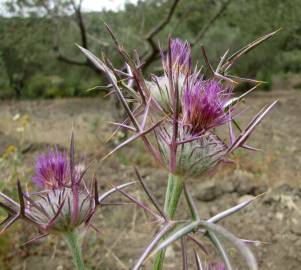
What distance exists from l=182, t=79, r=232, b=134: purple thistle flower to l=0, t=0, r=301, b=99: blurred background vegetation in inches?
92.6

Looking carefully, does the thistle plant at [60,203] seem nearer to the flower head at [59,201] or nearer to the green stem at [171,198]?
the flower head at [59,201]

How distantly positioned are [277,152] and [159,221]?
8660 millimetres

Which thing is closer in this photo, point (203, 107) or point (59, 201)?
point (203, 107)

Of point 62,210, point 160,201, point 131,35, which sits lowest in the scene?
point 160,201

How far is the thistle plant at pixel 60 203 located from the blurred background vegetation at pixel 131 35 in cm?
217

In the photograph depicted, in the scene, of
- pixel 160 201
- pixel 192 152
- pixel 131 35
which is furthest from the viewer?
pixel 131 35

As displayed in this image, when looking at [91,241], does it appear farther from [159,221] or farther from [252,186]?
[159,221]

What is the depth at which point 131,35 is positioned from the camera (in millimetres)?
13422

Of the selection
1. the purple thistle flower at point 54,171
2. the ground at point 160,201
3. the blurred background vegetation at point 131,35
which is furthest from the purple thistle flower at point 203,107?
the blurred background vegetation at point 131,35

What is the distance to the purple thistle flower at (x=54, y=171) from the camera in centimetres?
134

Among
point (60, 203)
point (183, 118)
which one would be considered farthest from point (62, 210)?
point (183, 118)

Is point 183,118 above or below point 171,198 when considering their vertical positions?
above

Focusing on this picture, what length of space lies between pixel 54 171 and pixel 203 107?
1.46ft

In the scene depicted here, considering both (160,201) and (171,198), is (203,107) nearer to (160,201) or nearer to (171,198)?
(171,198)
